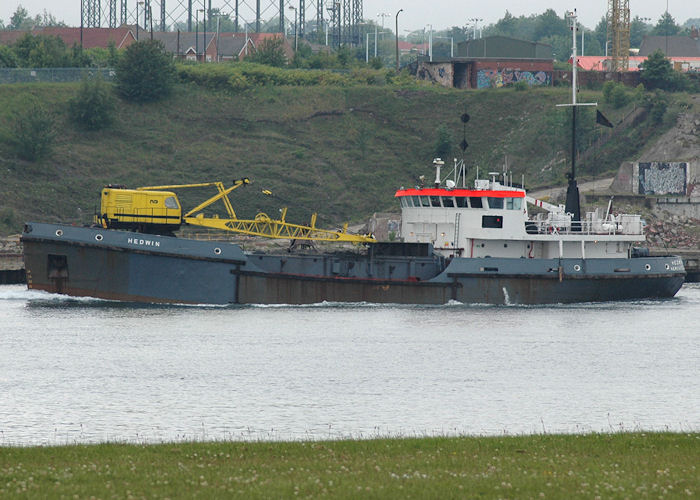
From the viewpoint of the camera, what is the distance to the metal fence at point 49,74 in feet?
321

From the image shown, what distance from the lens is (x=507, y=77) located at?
109812mm

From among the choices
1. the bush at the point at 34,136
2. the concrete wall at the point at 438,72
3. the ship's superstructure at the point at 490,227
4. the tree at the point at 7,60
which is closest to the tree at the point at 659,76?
the concrete wall at the point at 438,72

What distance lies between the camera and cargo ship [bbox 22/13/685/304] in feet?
150

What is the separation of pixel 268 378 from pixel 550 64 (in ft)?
288

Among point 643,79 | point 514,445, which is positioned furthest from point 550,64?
point 514,445

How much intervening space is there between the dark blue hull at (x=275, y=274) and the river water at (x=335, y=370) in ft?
2.75

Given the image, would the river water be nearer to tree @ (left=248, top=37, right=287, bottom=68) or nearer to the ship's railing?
the ship's railing

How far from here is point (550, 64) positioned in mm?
111312

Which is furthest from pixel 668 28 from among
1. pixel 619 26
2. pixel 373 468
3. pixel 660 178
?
pixel 373 468

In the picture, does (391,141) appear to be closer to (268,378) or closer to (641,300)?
(641,300)

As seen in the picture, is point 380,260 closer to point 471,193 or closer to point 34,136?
point 471,193

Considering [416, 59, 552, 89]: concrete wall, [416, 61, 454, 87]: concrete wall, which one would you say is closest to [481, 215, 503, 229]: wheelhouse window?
[416, 59, 552, 89]: concrete wall

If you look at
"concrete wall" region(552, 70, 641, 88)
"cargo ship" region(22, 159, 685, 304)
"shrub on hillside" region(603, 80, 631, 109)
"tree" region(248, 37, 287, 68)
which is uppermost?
"tree" region(248, 37, 287, 68)

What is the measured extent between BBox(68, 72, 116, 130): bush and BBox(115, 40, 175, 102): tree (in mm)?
4523
